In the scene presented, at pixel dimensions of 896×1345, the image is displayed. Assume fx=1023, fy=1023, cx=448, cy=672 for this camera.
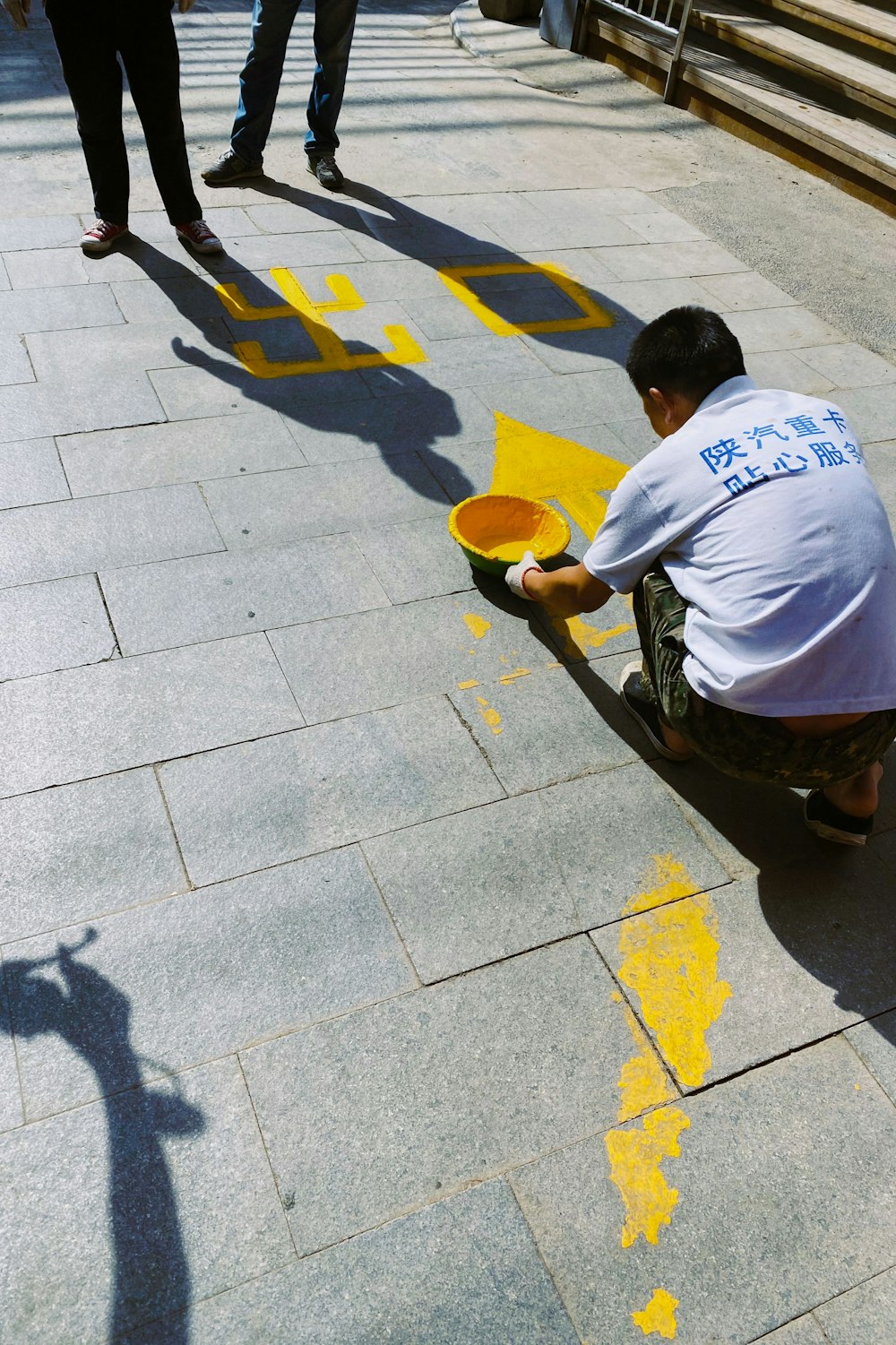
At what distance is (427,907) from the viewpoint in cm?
283

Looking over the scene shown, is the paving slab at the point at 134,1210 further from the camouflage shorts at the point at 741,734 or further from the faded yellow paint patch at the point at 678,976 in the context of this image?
the camouflage shorts at the point at 741,734

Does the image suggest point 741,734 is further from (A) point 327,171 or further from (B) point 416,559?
(A) point 327,171

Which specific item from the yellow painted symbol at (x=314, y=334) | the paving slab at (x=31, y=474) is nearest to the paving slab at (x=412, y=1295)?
the paving slab at (x=31, y=474)

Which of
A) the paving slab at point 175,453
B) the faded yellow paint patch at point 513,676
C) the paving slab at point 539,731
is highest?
the paving slab at point 175,453

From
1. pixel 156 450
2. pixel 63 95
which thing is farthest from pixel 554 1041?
pixel 63 95

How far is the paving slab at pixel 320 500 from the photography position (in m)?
4.02

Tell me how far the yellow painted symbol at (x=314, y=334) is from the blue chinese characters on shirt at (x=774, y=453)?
271cm

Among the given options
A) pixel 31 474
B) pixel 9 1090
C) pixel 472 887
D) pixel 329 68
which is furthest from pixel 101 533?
pixel 329 68

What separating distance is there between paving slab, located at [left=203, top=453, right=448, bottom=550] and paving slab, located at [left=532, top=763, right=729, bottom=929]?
1.50m

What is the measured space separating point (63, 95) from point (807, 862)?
7584 mm

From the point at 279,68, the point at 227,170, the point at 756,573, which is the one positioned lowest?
the point at 227,170

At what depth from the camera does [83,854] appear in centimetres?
284

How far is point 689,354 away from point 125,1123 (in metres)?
2.45

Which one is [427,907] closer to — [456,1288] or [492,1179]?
[492,1179]
